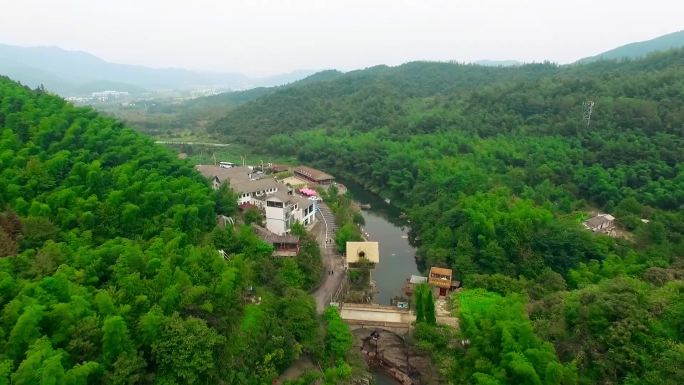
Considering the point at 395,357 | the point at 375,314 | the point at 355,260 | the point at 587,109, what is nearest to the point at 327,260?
the point at 355,260

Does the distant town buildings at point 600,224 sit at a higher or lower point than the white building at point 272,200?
lower

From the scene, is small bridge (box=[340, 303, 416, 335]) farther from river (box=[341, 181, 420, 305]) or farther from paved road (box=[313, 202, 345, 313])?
river (box=[341, 181, 420, 305])

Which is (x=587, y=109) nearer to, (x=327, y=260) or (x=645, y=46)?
(x=327, y=260)

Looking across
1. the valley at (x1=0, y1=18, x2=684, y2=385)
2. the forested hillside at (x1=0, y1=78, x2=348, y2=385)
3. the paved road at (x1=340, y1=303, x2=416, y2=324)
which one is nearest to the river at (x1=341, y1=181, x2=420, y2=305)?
the valley at (x1=0, y1=18, x2=684, y2=385)

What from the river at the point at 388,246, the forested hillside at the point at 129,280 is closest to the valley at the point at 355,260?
the forested hillside at the point at 129,280

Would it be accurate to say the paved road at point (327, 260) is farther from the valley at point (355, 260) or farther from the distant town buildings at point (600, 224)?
the distant town buildings at point (600, 224)

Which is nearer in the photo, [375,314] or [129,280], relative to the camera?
[129,280]
